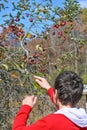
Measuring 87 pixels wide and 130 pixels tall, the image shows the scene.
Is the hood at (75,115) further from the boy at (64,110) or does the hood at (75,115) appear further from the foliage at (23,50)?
the foliage at (23,50)

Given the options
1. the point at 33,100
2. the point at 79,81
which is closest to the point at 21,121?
the point at 33,100

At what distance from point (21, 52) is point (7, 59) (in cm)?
26

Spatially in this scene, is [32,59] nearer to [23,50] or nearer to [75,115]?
[23,50]

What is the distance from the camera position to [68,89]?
7.35 ft

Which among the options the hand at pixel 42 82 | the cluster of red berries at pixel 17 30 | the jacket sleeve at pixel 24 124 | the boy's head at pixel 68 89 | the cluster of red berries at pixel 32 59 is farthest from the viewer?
the cluster of red berries at pixel 17 30

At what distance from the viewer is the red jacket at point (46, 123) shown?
2.13 metres

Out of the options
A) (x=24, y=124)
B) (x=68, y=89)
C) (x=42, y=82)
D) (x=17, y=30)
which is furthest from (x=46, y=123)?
(x=17, y=30)

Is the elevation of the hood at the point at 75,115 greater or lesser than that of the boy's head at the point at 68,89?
lesser

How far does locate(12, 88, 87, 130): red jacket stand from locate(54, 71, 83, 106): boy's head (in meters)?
0.09

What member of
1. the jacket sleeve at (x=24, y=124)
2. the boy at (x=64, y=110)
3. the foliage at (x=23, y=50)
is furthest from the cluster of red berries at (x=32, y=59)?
the jacket sleeve at (x=24, y=124)

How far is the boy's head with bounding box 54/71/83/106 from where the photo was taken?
7.34 ft

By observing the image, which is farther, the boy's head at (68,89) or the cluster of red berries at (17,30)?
the cluster of red berries at (17,30)

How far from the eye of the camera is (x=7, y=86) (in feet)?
17.3

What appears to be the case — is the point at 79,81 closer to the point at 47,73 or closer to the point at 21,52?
the point at 21,52
